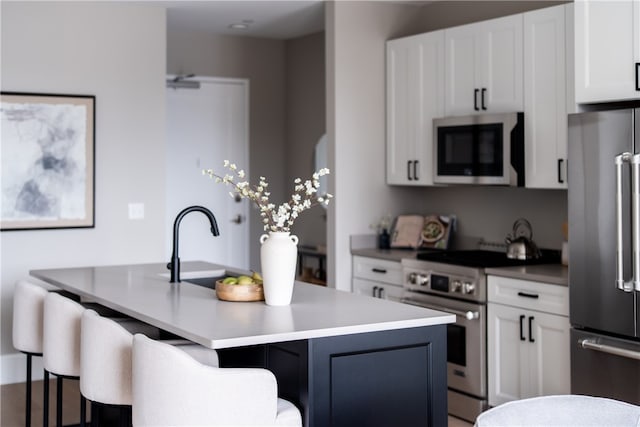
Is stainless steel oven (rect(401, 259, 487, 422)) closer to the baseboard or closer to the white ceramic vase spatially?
the white ceramic vase

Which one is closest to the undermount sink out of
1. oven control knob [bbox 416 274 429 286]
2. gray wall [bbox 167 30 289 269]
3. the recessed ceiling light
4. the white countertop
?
the white countertop

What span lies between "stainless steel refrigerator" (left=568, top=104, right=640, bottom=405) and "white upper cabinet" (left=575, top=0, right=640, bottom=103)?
11 cm

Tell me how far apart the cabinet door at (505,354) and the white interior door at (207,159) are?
317cm

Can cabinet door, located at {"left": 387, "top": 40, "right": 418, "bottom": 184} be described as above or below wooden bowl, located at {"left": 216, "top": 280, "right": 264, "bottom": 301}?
above

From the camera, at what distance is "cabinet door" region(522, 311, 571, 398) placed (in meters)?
4.23

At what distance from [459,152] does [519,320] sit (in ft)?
3.82

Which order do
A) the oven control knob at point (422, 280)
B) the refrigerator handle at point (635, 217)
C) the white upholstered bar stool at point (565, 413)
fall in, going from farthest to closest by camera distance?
1. the oven control knob at point (422, 280)
2. the refrigerator handle at point (635, 217)
3. the white upholstered bar stool at point (565, 413)

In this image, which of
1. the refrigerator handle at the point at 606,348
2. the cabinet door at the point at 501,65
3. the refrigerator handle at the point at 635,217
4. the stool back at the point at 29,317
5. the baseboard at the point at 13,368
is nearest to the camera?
the refrigerator handle at the point at 635,217

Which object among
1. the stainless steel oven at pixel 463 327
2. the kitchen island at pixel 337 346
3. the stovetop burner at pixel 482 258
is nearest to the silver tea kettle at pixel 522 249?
the stovetop burner at pixel 482 258

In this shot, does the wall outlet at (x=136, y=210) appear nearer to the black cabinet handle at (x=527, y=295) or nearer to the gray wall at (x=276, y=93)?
the gray wall at (x=276, y=93)

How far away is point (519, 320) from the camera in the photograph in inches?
176

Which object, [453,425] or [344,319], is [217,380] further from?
[453,425]

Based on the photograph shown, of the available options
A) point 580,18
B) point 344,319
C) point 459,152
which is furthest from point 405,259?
point 344,319

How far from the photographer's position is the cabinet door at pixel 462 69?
512cm
